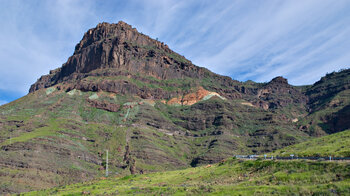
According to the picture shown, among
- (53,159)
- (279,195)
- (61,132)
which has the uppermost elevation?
(61,132)

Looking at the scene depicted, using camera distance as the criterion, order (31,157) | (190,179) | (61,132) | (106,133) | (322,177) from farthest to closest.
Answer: (106,133) → (61,132) → (31,157) → (190,179) → (322,177)

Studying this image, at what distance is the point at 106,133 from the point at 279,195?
6392 inches

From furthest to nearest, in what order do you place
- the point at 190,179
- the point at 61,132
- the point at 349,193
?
the point at 61,132
the point at 190,179
the point at 349,193

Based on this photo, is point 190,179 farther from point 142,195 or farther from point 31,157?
point 31,157

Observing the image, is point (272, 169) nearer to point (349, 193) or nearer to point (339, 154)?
point (339, 154)

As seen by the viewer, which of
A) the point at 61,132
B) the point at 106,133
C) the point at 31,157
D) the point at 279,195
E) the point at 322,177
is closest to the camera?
the point at 279,195

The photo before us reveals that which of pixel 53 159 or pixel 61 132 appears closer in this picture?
pixel 53 159

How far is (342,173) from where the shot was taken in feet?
139

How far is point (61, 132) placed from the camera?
17012cm

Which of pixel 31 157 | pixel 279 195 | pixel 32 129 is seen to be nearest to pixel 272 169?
pixel 279 195

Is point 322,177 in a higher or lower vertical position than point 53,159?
lower

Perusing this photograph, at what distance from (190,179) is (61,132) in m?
118

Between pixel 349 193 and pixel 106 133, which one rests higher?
pixel 106 133

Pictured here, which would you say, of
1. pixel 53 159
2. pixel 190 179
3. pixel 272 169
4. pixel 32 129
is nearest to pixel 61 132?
pixel 32 129
